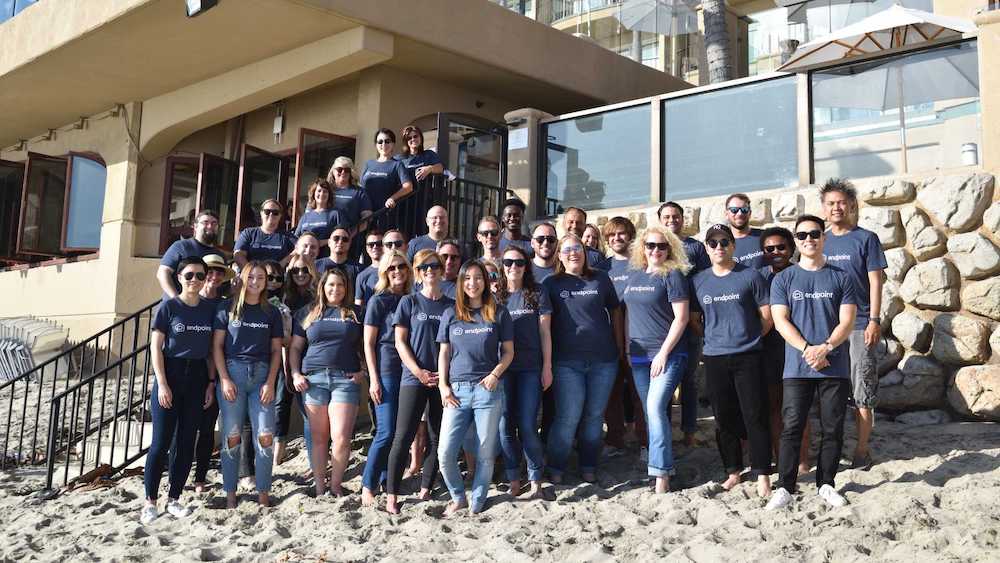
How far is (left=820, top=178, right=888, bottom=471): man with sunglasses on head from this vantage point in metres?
5.08

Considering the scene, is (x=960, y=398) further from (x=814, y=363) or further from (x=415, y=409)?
(x=415, y=409)

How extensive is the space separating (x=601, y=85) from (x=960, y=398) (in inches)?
256

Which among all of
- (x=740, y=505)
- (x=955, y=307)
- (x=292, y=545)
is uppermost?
(x=955, y=307)

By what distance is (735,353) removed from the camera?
4.98 m

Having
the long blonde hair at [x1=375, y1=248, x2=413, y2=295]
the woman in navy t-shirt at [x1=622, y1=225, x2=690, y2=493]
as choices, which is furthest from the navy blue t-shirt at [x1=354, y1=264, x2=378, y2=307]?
the woman in navy t-shirt at [x1=622, y1=225, x2=690, y2=493]

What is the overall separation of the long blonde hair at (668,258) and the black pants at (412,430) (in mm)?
1513

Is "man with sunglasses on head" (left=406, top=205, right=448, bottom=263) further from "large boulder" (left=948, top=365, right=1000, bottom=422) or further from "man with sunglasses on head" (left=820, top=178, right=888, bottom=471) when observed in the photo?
"large boulder" (left=948, top=365, right=1000, bottom=422)

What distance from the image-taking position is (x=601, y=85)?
449 inches

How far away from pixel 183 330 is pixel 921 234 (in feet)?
18.2

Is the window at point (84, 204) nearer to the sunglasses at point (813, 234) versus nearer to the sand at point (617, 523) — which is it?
the sand at point (617, 523)

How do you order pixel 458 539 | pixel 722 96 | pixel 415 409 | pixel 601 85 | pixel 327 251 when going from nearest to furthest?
pixel 458 539, pixel 415 409, pixel 327 251, pixel 722 96, pixel 601 85

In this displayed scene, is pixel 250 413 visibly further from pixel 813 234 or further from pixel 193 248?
pixel 813 234

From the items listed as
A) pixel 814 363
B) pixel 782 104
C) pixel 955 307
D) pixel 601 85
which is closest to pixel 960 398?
pixel 955 307

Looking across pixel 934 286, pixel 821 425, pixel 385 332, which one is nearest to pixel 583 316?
pixel 385 332
